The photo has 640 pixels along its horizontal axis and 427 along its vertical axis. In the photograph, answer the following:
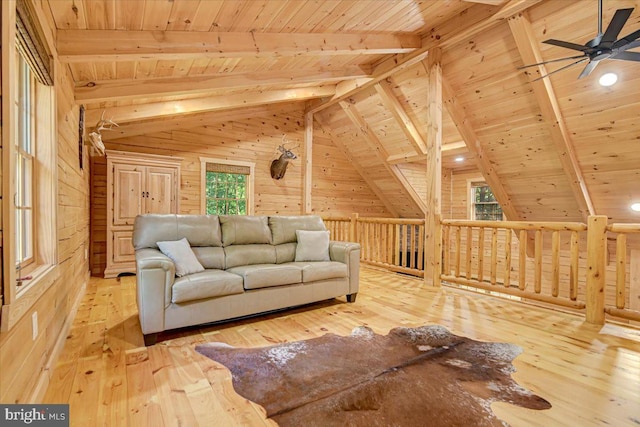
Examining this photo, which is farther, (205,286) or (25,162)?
(205,286)

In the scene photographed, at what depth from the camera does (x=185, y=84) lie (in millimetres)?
3598

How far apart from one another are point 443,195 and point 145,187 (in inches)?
248

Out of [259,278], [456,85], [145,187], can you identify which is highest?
[456,85]

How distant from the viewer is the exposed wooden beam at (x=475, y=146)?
4746mm

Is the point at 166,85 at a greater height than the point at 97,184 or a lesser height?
greater

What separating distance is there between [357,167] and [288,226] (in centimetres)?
424

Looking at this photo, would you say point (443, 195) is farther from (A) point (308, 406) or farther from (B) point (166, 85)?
(A) point (308, 406)

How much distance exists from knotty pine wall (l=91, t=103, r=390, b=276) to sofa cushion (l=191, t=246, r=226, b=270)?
2652 millimetres

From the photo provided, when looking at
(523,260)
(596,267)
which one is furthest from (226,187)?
(596,267)

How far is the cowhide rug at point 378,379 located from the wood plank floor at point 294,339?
96 millimetres

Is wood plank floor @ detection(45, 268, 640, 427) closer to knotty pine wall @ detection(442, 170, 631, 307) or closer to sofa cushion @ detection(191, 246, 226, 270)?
sofa cushion @ detection(191, 246, 226, 270)

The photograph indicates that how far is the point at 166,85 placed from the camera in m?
3.52

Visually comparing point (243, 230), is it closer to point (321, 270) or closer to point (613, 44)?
point (321, 270)

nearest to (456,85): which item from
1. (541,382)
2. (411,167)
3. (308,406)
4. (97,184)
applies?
(411,167)
